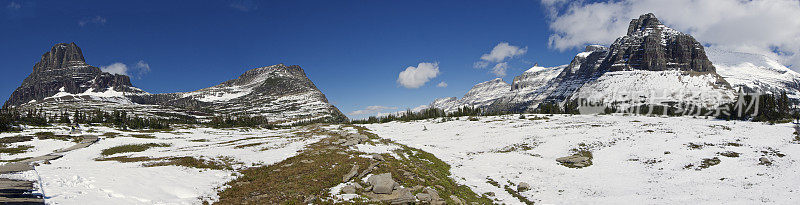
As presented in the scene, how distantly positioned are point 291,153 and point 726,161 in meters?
52.1

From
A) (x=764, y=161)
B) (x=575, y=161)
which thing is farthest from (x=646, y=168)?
(x=764, y=161)

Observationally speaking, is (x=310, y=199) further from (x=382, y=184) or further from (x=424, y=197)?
(x=424, y=197)

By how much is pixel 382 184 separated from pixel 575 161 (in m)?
31.4

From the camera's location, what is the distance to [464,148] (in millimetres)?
54719

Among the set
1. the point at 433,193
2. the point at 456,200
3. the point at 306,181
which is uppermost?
the point at 306,181

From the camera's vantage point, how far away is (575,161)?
128 ft

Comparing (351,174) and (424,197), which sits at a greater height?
(351,174)

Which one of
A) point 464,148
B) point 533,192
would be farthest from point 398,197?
point 464,148

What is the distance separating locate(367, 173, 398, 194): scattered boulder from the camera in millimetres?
19688

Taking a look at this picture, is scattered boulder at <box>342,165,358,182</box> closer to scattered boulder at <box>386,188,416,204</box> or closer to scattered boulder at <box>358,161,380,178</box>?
scattered boulder at <box>358,161,380,178</box>

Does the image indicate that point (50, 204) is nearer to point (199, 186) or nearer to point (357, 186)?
point (199, 186)

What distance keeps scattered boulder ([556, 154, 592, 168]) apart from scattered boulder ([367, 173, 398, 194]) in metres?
29.3

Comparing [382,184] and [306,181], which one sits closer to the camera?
[382,184]

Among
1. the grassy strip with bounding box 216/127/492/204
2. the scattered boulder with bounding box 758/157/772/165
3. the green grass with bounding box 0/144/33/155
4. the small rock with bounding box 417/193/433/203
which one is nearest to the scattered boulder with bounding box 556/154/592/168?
the scattered boulder with bounding box 758/157/772/165
